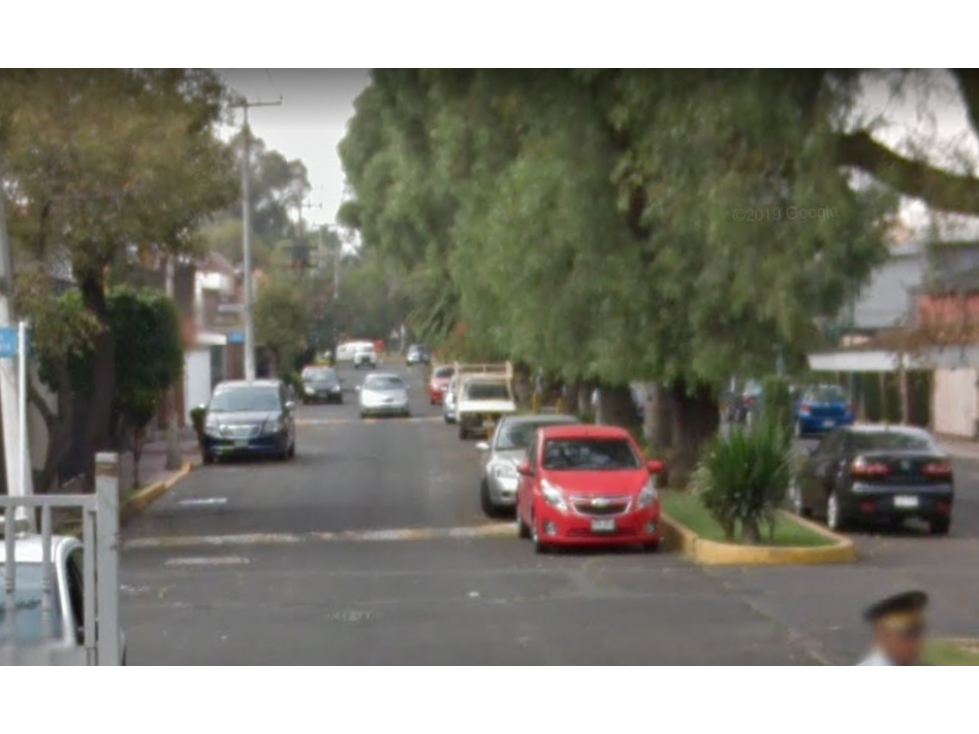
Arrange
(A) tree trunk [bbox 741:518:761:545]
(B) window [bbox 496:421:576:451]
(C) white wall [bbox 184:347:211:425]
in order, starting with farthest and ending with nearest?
(C) white wall [bbox 184:347:211:425] < (B) window [bbox 496:421:576:451] < (A) tree trunk [bbox 741:518:761:545]

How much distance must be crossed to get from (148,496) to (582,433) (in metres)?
9.82

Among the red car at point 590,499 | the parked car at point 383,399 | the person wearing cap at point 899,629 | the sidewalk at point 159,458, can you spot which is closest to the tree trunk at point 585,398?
the sidewalk at point 159,458

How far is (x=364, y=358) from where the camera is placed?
111m

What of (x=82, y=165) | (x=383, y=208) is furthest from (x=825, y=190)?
(x=383, y=208)

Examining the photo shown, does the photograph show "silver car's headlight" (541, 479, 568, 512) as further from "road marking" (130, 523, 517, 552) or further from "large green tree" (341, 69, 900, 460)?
"large green tree" (341, 69, 900, 460)

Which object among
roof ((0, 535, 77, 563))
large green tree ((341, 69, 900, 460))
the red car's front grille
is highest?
large green tree ((341, 69, 900, 460))

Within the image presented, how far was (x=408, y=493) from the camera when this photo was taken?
102 feet

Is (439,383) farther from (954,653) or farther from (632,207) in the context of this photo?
(954,653)

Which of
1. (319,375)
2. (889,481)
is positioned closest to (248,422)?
(889,481)

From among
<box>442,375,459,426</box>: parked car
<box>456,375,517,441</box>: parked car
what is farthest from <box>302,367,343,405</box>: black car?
<box>456,375,517,441</box>: parked car

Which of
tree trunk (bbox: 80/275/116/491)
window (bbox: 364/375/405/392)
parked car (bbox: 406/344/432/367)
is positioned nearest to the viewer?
tree trunk (bbox: 80/275/116/491)

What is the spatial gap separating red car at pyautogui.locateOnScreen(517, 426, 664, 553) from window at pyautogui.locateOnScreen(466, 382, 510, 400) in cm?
2774

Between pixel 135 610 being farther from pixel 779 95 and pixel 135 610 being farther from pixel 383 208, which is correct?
pixel 383 208

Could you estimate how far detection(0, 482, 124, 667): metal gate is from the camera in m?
7.55
